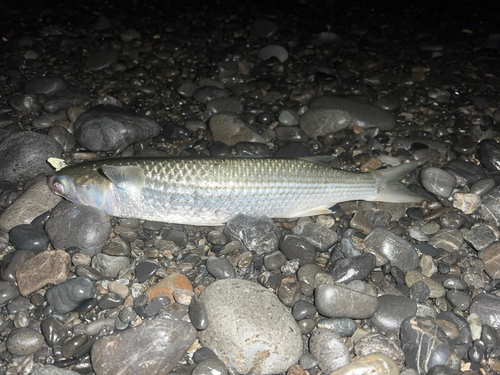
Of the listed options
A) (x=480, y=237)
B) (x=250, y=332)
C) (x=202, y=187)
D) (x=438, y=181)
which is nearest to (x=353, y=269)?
(x=250, y=332)

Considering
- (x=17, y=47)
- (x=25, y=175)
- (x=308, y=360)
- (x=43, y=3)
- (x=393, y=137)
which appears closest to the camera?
(x=308, y=360)

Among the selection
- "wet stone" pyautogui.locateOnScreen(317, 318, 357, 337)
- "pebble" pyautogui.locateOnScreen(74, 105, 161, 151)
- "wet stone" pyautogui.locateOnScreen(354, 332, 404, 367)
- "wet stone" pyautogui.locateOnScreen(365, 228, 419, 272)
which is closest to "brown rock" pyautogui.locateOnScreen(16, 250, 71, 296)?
"pebble" pyautogui.locateOnScreen(74, 105, 161, 151)

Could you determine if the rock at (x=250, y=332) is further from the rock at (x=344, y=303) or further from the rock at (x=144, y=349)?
the rock at (x=344, y=303)

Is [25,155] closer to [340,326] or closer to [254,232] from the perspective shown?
[254,232]

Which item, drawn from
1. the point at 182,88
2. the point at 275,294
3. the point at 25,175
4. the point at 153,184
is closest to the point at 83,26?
the point at 182,88

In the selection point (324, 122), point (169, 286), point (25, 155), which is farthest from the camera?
point (324, 122)

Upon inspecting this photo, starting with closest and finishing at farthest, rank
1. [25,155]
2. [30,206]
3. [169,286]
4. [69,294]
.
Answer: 1. [69,294]
2. [169,286]
3. [30,206]
4. [25,155]

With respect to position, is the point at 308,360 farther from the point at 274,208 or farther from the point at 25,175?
the point at 25,175
